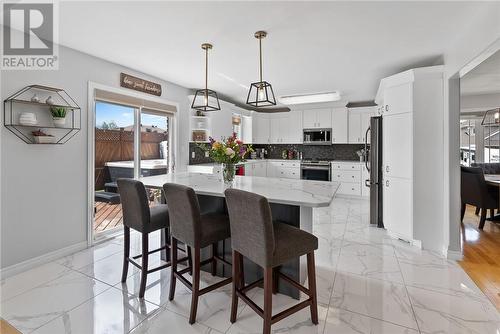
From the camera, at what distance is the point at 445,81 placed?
9.46ft

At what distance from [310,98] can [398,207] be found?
122 inches

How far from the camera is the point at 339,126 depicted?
6.21 meters

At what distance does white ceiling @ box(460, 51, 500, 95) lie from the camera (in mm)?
3449

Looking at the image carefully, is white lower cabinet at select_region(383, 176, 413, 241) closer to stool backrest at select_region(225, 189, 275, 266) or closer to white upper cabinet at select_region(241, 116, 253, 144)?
stool backrest at select_region(225, 189, 275, 266)

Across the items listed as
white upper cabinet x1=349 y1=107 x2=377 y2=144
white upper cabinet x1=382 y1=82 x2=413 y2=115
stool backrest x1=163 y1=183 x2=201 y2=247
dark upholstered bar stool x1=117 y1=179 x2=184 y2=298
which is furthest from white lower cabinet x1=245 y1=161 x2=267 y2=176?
stool backrest x1=163 y1=183 x2=201 y2=247

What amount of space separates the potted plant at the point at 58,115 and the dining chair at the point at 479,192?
561 centimetres

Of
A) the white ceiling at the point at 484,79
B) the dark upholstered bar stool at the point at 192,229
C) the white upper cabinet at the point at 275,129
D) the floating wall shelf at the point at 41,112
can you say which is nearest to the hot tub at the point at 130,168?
the floating wall shelf at the point at 41,112

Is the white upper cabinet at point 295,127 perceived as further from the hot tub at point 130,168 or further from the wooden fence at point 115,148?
the wooden fence at point 115,148

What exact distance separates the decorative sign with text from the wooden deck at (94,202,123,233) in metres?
1.72

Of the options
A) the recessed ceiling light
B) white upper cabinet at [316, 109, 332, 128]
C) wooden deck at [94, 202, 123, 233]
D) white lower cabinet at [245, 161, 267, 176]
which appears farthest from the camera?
white upper cabinet at [316, 109, 332, 128]

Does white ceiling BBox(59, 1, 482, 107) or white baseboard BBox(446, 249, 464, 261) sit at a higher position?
white ceiling BBox(59, 1, 482, 107)

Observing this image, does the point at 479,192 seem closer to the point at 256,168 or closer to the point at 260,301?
the point at 260,301

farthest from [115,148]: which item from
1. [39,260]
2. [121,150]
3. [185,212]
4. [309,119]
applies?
[309,119]

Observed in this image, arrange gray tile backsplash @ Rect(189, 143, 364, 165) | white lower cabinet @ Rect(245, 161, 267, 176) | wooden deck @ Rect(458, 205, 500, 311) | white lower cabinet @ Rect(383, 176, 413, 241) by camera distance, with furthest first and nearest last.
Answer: gray tile backsplash @ Rect(189, 143, 364, 165) < white lower cabinet @ Rect(245, 161, 267, 176) < white lower cabinet @ Rect(383, 176, 413, 241) < wooden deck @ Rect(458, 205, 500, 311)
